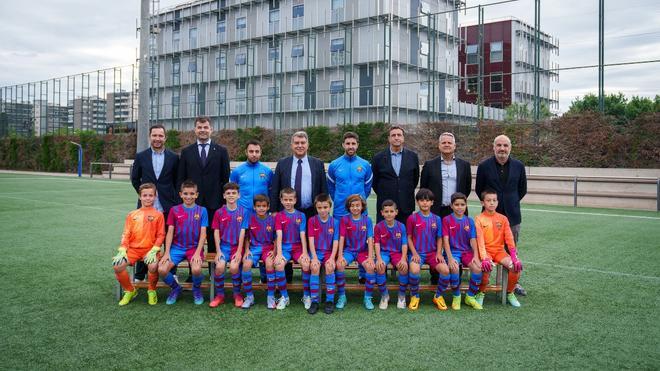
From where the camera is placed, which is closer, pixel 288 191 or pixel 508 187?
pixel 288 191

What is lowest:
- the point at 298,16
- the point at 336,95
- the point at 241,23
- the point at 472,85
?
the point at 472,85

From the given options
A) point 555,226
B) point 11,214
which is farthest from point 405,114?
point 11,214

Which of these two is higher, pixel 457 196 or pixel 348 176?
pixel 348 176

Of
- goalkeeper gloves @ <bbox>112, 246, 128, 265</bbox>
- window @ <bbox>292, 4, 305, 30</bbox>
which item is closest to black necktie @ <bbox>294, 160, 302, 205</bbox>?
goalkeeper gloves @ <bbox>112, 246, 128, 265</bbox>

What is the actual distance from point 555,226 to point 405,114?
17331 millimetres

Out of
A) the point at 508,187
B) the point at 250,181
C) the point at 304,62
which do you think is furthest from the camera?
the point at 304,62

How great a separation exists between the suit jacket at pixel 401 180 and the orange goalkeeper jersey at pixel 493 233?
2.92 feet

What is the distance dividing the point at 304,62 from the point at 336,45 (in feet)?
7.86

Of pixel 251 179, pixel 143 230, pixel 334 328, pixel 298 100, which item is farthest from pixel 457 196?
pixel 298 100

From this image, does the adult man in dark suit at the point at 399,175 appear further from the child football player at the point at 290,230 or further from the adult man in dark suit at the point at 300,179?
the child football player at the point at 290,230

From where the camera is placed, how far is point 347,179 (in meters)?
5.86

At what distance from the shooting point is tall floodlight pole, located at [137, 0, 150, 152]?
43.9 feet

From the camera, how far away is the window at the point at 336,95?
1129 inches

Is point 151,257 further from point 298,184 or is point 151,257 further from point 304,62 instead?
point 304,62
